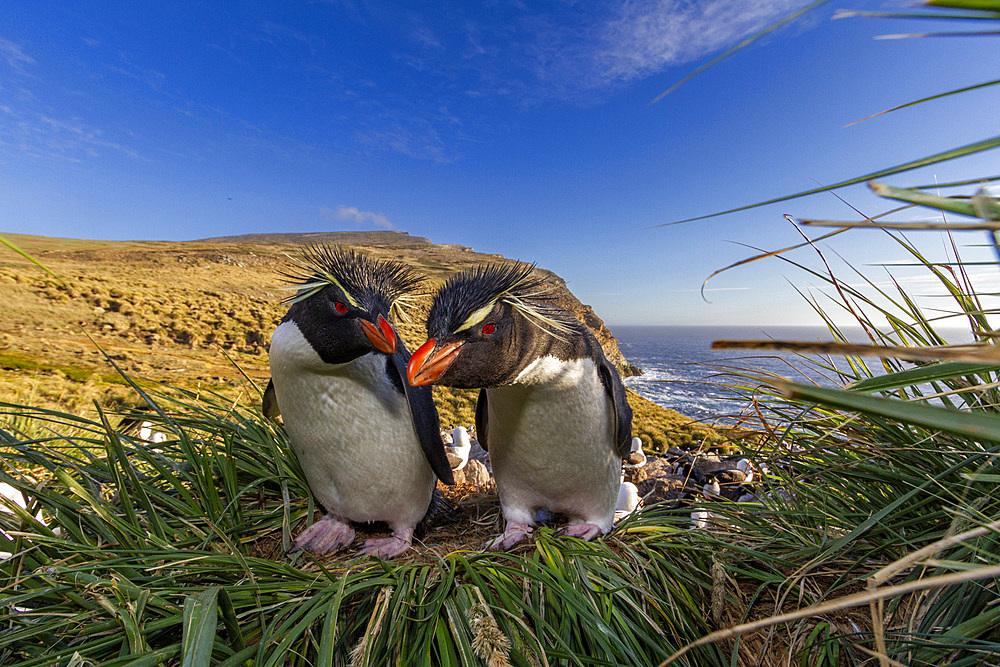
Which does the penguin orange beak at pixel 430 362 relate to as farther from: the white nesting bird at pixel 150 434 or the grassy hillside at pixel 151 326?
the grassy hillside at pixel 151 326

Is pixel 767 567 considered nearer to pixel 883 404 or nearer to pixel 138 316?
pixel 883 404

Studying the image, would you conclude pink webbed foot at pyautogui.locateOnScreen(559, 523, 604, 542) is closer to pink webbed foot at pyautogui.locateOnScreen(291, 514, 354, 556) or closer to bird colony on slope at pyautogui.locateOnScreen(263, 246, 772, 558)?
bird colony on slope at pyautogui.locateOnScreen(263, 246, 772, 558)

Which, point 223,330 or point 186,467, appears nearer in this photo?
point 186,467

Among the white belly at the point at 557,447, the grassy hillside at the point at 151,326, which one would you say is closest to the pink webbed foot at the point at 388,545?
the white belly at the point at 557,447

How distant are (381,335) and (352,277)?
26 cm

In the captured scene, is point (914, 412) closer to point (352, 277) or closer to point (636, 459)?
point (352, 277)

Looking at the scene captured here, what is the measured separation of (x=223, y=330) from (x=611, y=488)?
43.2 ft

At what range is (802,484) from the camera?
4.69 feet

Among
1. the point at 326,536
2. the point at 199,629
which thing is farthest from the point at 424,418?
the point at 199,629

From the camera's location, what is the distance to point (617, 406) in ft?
5.60

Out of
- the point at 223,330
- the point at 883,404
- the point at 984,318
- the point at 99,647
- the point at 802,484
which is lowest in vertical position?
the point at 223,330

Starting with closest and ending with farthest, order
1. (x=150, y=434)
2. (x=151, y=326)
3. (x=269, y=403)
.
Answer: (x=269, y=403) → (x=150, y=434) → (x=151, y=326)

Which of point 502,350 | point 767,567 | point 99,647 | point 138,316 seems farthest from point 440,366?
point 138,316

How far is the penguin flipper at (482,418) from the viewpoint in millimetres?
1955
